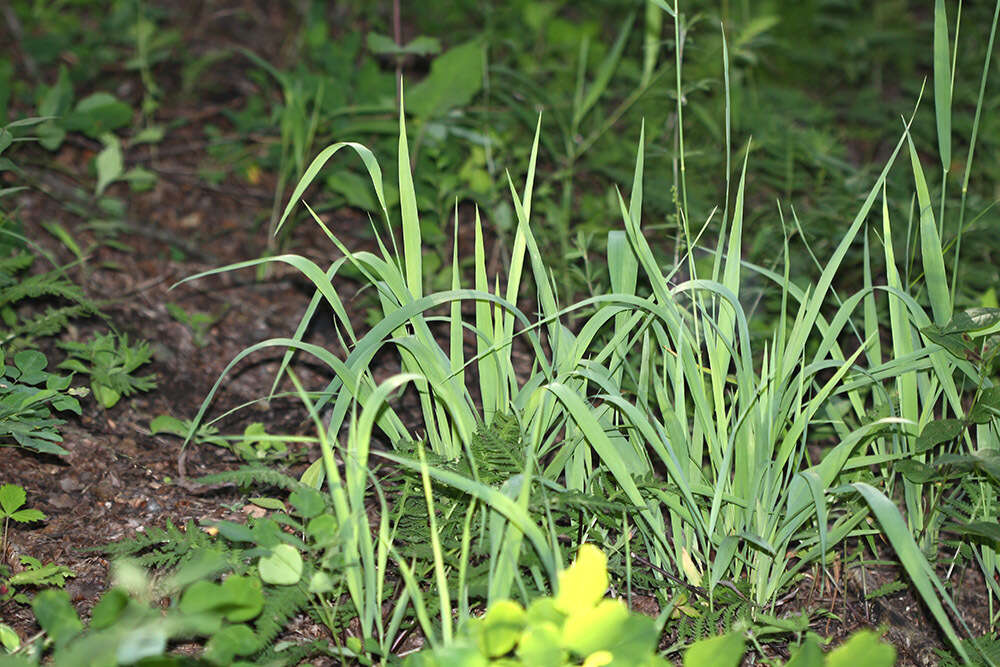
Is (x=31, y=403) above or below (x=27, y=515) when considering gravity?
above

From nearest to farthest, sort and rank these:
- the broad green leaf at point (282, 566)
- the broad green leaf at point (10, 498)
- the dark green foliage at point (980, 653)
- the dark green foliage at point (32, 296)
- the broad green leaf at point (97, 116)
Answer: the broad green leaf at point (282, 566), the dark green foliage at point (980, 653), the broad green leaf at point (10, 498), the dark green foliage at point (32, 296), the broad green leaf at point (97, 116)

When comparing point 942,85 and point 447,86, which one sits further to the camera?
point 447,86

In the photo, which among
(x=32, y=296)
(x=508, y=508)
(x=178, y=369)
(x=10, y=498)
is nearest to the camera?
(x=508, y=508)

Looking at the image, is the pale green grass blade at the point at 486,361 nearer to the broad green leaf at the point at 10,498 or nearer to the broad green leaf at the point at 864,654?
the broad green leaf at the point at 864,654

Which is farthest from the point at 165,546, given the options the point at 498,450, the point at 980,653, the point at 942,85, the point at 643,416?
the point at 942,85

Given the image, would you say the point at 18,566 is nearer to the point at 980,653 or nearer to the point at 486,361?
the point at 486,361

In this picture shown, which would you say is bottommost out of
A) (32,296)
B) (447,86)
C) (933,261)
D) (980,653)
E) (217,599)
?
(980,653)

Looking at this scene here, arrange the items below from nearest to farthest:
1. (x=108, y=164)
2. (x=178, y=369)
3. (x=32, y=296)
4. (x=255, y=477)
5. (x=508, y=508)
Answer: (x=508, y=508)
(x=255, y=477)
(x=32, y=296)
(x=178, y=369)
(x=108, y=164)

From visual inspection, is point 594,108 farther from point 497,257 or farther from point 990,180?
point 990,180

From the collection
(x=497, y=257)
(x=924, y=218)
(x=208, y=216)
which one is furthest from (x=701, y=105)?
(x=208, y=216)


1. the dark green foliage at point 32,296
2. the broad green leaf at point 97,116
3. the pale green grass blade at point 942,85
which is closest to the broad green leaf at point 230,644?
the dark green foliage at point 32,296

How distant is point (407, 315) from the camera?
140cm

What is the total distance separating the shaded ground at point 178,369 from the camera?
5.08ft

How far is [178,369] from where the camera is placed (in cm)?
199
